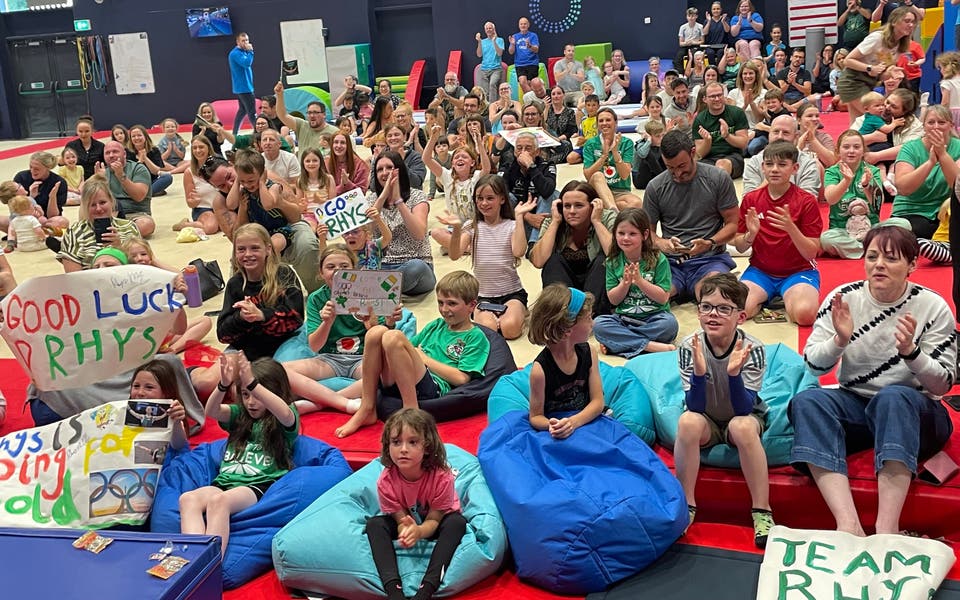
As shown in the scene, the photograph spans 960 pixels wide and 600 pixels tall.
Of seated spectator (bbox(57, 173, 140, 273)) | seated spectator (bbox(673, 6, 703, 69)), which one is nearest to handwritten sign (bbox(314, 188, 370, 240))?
seated spectator (bbox(57, 173, 140, 273))

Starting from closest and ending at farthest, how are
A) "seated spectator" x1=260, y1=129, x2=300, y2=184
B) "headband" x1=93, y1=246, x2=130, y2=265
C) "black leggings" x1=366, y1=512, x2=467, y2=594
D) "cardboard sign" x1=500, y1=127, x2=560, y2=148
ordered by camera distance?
"black leggings" x1=366, y1=512, x2=467, y2=594 → "headband" x1=93, y1=246, x2=130, y2=265 → "cardboard sign" x1=500, y1=127, x2=560, y2=148 → "seated spectator" x1=260, y1=129, x2=300, y2=184

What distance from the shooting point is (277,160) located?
9.20 meters

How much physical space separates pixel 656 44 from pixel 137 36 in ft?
39.1

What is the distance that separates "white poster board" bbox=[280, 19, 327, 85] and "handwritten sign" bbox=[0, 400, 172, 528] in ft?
59.7

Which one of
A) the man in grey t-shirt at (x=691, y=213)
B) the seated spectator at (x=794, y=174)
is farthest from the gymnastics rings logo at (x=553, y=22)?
the man in grey t-shirt at (x=691, y=213)

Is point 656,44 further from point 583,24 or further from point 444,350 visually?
point 444,350

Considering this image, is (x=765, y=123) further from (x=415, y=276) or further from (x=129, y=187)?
(x=129, y=187)

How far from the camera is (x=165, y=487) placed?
166 inches

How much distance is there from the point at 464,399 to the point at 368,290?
29.4 inches

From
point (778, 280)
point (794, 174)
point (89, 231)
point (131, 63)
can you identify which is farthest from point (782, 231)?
point (131, 63)

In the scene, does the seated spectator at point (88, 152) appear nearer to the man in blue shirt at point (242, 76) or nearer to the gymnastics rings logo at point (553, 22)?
the man in blue shirt at point (242, 76)

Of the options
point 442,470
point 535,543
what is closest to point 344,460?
point 442,470

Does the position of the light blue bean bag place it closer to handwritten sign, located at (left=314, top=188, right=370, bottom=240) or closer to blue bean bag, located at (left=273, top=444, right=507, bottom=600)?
handwritten sign, located at (left=314, top=188, right=370, bottom=240)

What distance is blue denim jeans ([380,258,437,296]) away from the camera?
7.18 m
